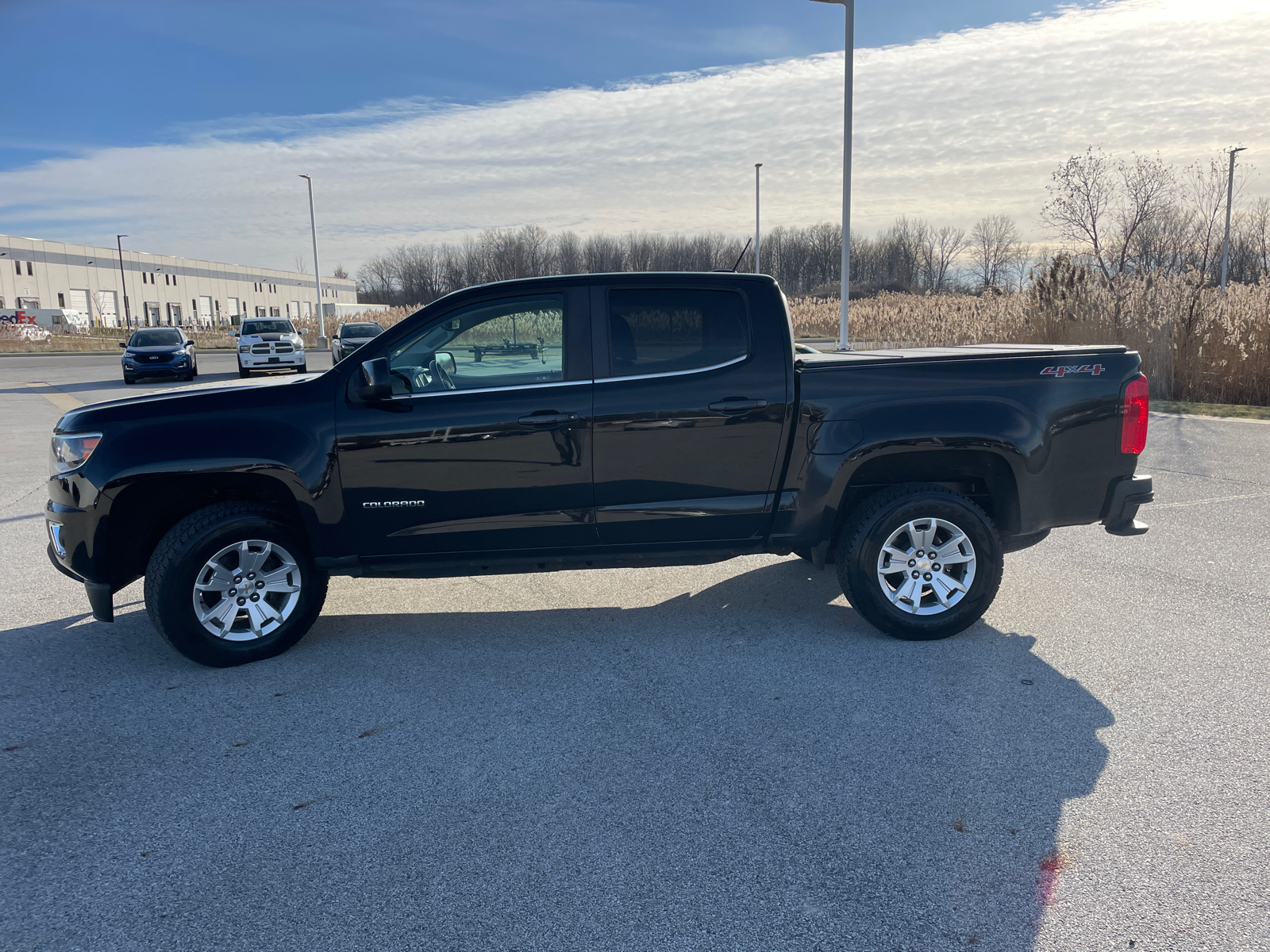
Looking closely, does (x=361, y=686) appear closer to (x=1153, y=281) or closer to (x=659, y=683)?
(x=659, y=683)

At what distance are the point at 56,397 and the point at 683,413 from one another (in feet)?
72.5

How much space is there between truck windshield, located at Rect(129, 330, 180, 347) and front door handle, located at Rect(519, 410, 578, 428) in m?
24.8

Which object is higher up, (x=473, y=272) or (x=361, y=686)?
(x=473, y=272)

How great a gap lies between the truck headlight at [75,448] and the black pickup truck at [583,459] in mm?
12

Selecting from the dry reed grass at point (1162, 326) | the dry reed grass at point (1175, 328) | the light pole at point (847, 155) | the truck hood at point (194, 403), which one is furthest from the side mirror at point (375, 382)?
the light pole at point (847, 155)

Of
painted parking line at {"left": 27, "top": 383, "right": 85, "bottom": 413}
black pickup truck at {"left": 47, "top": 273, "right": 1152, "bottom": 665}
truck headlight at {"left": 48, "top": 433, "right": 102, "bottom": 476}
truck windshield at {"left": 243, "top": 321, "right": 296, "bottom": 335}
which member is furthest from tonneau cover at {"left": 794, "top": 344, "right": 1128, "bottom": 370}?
truck windshield at {"left": 243, "top": 321, "right": 296, "bottom": 335}

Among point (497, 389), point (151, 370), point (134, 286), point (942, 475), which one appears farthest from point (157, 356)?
point (134, 286)

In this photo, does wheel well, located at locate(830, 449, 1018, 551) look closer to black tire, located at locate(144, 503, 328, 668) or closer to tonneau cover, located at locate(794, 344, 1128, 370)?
tonneau cover, located at locate(794, 344, 1128, 370)

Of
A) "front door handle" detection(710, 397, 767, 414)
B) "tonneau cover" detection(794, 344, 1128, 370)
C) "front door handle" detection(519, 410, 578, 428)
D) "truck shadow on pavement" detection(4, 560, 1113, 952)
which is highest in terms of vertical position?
"tonneau cover" detection(794, 344, 1128, 370)

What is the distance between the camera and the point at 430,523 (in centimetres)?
485

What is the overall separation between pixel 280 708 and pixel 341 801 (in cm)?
105

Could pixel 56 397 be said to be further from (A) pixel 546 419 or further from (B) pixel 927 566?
(B) pixel 927 566

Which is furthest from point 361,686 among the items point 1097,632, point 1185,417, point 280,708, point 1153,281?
point 1153,281

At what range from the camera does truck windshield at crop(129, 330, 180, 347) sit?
25625mm
